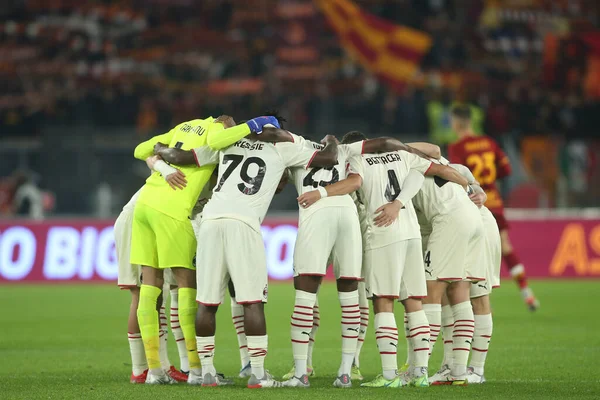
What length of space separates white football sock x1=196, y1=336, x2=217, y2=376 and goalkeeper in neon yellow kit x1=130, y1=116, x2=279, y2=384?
29 centimetres

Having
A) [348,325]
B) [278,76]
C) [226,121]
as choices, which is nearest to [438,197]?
[348,325]

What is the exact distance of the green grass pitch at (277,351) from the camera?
315 inches

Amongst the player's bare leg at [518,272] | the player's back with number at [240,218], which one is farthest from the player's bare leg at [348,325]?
the player's bare leg at [518,272]

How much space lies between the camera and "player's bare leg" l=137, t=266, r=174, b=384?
857 cm

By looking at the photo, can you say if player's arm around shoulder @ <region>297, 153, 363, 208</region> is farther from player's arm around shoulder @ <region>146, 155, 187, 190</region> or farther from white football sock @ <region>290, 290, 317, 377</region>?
player's arm around shoulder @ <region>146, 155, 187, 190</region>

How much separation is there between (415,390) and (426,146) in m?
2.09

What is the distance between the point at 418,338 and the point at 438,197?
51.5 inches

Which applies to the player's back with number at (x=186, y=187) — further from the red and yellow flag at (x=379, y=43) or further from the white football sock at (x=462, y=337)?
the red and yellow flag at (x=379, y=43)

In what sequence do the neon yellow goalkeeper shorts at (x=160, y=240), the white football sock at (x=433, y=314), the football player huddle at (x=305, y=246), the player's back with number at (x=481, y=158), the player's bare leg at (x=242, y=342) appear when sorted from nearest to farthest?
the football player huddle at (x=305, y=246)
the neon yellow goalkeeper shorts at (x=160, y=240)
the white football sock at (x=433, y=314)
the player's bare leg at (x=242, y=342)
the player's back with number at (x=481, y=158)

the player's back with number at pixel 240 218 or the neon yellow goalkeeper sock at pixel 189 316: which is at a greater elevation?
the player's back with number at pixel 240 218

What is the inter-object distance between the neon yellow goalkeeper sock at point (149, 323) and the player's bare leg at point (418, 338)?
2.09 m

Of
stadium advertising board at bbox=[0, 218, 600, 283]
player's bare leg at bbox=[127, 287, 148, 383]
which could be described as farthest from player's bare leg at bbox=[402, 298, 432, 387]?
stadium advertising board at bbox=[0, 218, 600, 283]

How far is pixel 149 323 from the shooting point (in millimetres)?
8555

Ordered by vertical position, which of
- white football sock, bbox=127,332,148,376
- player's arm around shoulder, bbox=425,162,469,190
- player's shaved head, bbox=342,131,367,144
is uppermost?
player's shaved head, bbox=342,131,367,144
